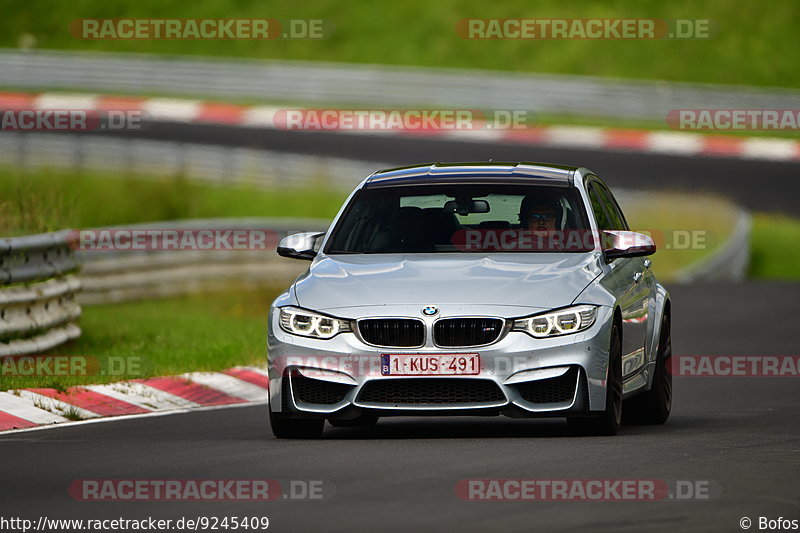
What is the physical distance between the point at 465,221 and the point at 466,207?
0.63 feet

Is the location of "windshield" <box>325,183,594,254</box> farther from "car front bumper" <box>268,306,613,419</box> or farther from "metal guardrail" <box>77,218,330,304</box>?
"metal guardrail" <box>77,218,330,304</box>

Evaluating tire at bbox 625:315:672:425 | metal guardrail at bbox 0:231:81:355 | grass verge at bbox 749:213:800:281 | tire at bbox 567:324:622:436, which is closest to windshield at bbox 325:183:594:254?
tire at bbox 567:324:622:436

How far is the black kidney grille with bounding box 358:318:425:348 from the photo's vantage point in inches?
390

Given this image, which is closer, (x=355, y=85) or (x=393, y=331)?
(x=393, y=331)

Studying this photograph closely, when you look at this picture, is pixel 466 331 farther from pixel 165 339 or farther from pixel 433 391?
pixel 165 339

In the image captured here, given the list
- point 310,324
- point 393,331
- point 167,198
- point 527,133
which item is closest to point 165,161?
point 167,198

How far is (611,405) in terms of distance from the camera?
10.1 m

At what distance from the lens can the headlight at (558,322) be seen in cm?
988

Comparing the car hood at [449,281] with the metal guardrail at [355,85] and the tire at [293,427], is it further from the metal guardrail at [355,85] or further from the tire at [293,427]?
the metal guardrail at [355,85]

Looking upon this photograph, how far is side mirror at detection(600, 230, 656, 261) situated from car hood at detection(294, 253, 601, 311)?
170mm

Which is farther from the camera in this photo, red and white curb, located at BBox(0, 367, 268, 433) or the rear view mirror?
red and white curb, located at BBox(0, 367, 268, 433)

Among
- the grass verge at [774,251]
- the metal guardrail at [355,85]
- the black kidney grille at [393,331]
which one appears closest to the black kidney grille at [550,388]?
the black kidney grille at [393,331]

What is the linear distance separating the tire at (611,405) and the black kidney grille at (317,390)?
1.40 m

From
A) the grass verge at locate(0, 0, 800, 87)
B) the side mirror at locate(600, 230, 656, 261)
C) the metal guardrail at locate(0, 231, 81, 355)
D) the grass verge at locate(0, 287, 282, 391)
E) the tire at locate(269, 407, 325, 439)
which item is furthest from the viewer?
the grass verge at locate(0, 0, 800, 87)
